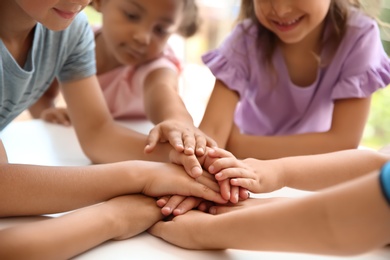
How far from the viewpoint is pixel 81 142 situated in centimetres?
109

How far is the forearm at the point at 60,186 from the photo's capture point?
0.75 metres

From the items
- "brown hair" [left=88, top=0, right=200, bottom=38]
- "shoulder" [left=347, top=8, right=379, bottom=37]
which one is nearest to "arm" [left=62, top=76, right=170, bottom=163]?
"brown hair" [left=88, top=0, right=200, bottom=38]

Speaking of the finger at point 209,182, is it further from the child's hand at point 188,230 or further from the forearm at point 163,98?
the forearm at point 163,98

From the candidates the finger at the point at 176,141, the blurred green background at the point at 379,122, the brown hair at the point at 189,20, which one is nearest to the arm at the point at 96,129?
the finger at the point at 176,141

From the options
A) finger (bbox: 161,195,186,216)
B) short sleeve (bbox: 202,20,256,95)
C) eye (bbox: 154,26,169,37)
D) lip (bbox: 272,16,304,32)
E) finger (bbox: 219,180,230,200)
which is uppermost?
lip (bbox: 272,16,304,32)

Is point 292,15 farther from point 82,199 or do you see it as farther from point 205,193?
point 82,199

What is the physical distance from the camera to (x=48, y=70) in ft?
3.52

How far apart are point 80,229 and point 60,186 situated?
0.10m

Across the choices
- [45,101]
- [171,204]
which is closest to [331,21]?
[171,204]

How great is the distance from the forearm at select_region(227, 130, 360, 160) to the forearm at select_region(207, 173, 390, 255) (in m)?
0.43

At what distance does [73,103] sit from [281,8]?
455mm

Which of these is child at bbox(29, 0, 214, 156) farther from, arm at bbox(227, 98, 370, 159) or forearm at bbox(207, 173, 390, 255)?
forearm at bbox(207, 173, 390, 255)

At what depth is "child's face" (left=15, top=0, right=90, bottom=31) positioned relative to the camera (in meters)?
0.83

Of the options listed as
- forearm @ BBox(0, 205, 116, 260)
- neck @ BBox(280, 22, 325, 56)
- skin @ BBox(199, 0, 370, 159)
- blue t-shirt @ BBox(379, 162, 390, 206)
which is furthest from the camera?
neck @ BBox(280, 22, 325, 56)
